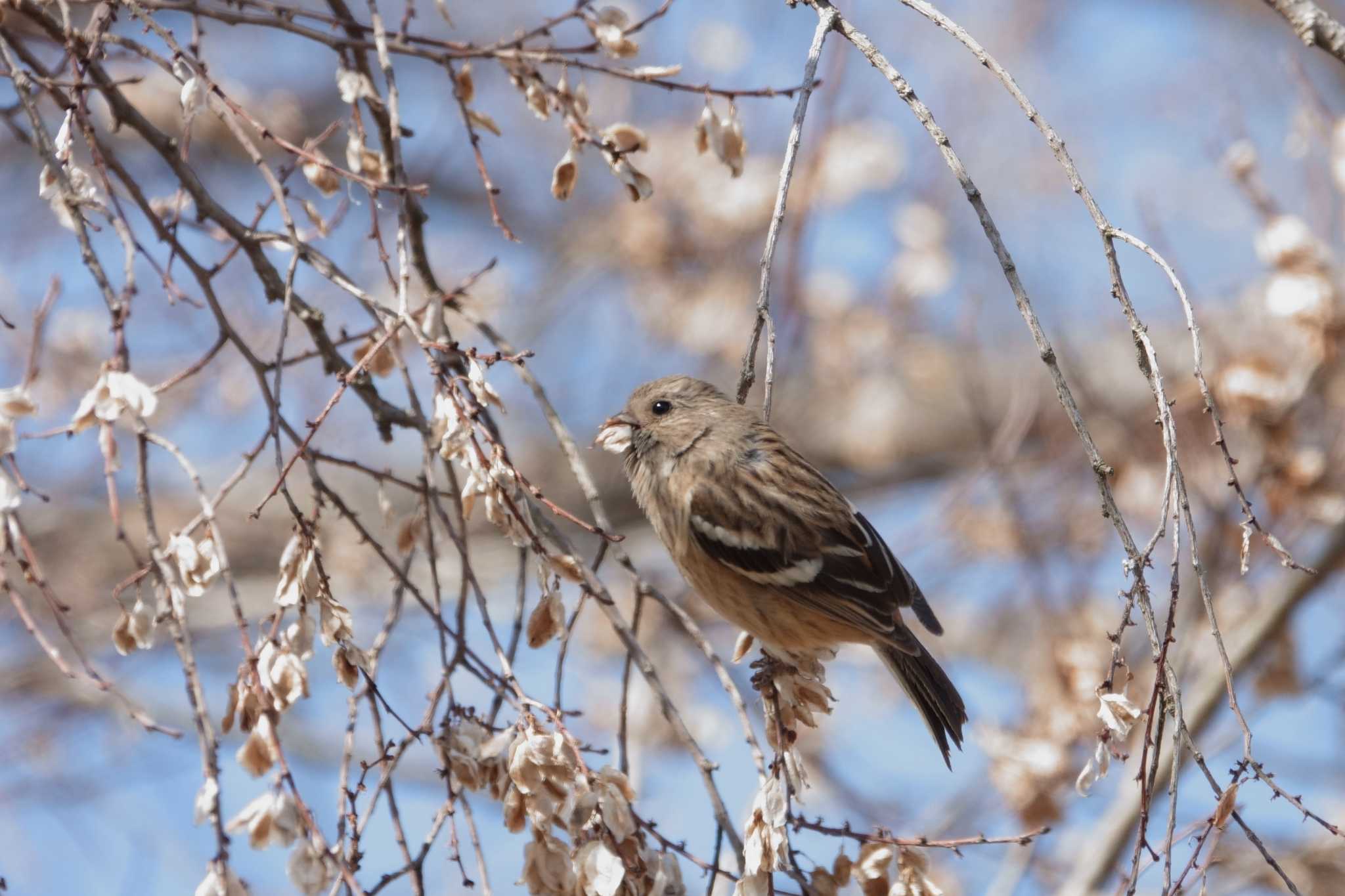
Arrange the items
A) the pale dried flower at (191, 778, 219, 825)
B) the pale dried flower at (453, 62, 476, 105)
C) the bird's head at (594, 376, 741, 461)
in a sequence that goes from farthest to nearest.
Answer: the bird's head at (594, 376, 741, 461) → the pale dried flower at (453, 62, 476, 105) → the pale dried flower at (191, 778, 219, 825)

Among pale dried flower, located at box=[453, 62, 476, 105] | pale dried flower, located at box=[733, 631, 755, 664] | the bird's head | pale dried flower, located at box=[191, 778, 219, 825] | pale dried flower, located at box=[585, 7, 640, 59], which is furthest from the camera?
the bird's head

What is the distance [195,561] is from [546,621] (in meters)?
0.61

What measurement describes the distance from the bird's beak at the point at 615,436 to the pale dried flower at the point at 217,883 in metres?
1.59

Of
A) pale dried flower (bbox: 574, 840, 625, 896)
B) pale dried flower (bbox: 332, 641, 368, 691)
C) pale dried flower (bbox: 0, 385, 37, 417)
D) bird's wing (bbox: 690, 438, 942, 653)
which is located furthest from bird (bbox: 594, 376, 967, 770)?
pale dried flower (bbox: 0, 385, 37, 417)

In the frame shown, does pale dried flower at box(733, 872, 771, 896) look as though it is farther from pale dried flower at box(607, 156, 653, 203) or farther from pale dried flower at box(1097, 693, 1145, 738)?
pale dried flower at box(607, 156, 653, 203)

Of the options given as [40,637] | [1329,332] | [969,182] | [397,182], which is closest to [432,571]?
[40,637]

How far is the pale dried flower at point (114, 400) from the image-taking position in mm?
1974

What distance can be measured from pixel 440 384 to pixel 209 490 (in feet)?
17.3

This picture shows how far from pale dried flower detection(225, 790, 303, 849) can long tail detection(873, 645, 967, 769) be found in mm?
1724

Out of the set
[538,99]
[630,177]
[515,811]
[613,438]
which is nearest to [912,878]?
[515,811]

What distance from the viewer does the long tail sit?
3170 millimetres

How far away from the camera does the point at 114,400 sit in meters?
1.98

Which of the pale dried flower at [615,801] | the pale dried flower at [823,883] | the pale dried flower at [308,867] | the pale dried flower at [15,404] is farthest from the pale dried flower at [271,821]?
the pale dried flower at [823,883]

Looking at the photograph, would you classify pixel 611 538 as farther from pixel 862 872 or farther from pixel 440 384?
pixel 862 872
